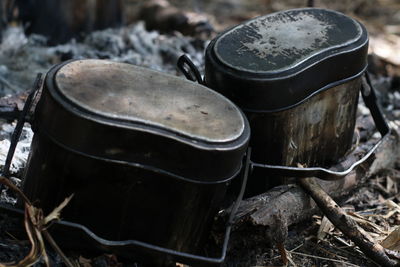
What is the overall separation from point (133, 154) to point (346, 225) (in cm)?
96

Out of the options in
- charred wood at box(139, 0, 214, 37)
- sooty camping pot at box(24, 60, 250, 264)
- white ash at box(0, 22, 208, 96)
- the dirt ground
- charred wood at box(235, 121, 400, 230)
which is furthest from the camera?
charred wood at box(139, 0, 214, 37)

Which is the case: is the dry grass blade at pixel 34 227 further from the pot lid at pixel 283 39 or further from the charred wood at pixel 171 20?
the charred wood at pixel 171 20

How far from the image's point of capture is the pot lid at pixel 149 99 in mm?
1945

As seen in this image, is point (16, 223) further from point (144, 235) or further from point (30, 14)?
point (30, 14)

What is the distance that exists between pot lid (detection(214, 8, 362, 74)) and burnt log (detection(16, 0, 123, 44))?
5.77 feet

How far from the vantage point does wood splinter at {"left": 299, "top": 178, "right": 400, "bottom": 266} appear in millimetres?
2404

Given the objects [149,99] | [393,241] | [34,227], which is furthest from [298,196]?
[34,227]

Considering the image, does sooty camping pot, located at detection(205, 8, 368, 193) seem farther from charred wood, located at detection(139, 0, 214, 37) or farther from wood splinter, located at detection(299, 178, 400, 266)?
charred wood, located at detection(139, 0, 214, 37)

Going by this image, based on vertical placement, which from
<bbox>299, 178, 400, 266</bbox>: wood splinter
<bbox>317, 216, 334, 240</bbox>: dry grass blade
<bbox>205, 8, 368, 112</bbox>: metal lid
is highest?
<bbox>205, 8, 368, 112</bbox>: metal lid

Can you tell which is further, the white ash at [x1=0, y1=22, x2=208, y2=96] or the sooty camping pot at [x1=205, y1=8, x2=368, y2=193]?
the white ash at [x1=0, y1=22, x2=208, y2=96]

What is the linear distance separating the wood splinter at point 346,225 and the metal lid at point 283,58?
0.37m

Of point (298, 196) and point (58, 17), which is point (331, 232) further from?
point (58, 17)

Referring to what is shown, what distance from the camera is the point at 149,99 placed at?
81.3 inches

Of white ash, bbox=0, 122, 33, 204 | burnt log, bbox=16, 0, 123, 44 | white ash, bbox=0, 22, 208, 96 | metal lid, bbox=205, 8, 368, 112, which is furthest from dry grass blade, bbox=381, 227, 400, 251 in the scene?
burnt log, bbox=16, 0, 123, 44
